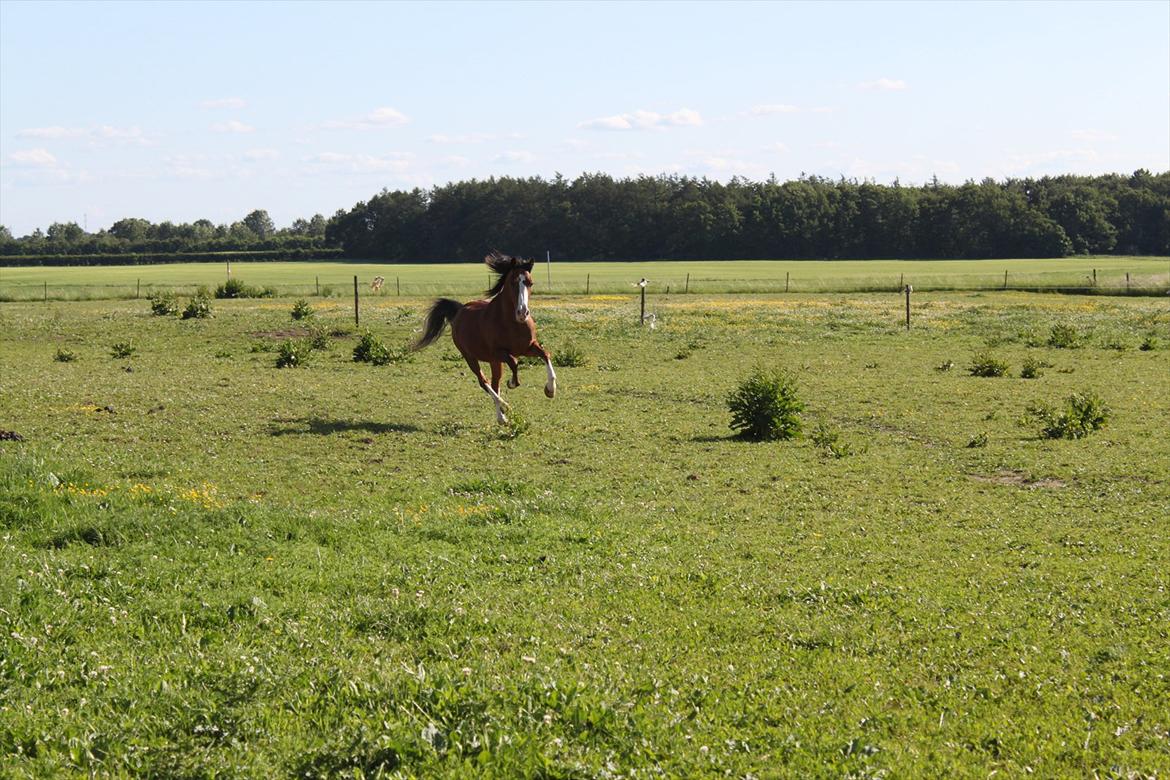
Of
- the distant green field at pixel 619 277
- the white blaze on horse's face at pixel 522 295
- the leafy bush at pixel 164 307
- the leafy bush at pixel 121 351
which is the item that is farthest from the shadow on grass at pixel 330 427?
the distant green field at pixel 619 277

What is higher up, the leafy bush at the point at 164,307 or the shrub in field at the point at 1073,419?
the leafy bush at the point at 164,307

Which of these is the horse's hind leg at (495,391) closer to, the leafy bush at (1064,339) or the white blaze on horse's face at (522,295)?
the white blaze on horse's face at (522,295)

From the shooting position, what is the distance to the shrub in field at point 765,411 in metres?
18.1

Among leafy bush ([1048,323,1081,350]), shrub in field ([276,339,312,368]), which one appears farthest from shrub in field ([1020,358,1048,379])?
shrub in field ([276,339,312,368])

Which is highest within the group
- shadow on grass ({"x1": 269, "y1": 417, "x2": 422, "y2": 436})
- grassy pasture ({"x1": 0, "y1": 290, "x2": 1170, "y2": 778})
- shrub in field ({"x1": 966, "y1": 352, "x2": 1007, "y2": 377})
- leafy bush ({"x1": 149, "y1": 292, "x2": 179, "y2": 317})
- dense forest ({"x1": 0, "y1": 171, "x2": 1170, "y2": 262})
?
dense forest ({"x1": 0, "y1": 171, "x2": 1170, "y2": 262})

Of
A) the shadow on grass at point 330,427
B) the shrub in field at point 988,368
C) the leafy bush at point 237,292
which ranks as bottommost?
the shadow on grass at point 330,427

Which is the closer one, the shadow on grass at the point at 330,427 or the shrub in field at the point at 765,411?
the shadow on grass at the point at 330,427

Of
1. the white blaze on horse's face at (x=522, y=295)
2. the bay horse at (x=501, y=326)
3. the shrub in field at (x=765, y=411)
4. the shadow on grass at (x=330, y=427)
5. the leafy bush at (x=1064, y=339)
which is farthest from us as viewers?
the leafy bush at (x=1064, y=339)

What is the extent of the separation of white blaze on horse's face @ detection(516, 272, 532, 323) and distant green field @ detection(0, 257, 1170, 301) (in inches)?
1803

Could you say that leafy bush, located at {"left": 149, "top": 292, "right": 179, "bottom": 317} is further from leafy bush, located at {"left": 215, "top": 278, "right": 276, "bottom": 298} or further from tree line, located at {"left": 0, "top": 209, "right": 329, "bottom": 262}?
tree line, located at {"left": 0, "top": 209, "right": 329, "bottom": 262}

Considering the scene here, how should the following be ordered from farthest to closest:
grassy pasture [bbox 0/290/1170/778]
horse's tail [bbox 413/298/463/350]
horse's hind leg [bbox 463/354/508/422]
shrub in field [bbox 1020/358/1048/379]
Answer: shrub in field [bbox 1020/358/1048/379] < horse's tail [bbox 413/298/463/350] < horse's hind leg [bbox 463/354/508/422] < grassy pasture [bbox 0/290/1170/778]

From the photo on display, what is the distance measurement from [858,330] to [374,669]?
35.4m

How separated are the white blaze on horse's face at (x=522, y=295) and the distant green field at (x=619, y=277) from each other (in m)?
45.8

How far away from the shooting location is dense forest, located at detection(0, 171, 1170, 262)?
131000 mm
